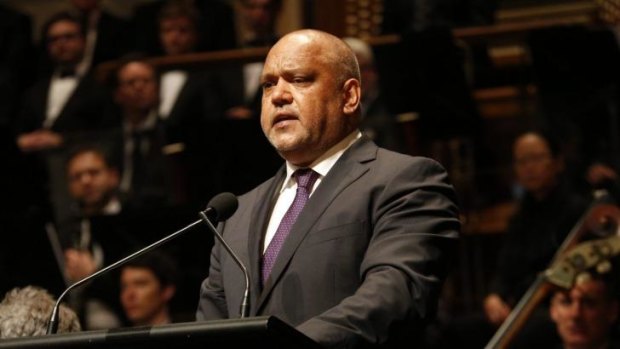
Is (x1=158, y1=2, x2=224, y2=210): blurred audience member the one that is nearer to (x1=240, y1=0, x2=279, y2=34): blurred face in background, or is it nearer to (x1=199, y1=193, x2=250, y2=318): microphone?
(x1=240, y1=0, x2=279, y2=34): blurred face in background

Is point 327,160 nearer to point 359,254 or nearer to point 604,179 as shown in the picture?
point 359,254

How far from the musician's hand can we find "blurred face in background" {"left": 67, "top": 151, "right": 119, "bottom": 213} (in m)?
2.19

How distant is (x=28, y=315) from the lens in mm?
3344

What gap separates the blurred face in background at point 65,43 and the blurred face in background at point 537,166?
3145 millimetres

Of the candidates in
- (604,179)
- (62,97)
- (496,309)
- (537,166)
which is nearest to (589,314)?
(496,309)

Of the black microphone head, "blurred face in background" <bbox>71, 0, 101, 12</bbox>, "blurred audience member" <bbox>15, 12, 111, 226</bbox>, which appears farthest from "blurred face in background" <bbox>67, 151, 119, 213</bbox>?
the black microphone head

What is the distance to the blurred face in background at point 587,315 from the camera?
5645 millimetres

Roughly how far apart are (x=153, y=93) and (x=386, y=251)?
4.78 metres

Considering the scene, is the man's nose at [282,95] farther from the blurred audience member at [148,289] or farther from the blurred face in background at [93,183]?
the blurred face in background at [93,183]

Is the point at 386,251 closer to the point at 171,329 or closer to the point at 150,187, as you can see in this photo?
the point at 171,329

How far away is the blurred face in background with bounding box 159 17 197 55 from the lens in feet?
27.1

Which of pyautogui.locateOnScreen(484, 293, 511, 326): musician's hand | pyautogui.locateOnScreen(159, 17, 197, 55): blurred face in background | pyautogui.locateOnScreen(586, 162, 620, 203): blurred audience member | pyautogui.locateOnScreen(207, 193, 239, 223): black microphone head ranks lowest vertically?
pyautogui.locateOnScreen(484, 293, 511, 326): musician's hand

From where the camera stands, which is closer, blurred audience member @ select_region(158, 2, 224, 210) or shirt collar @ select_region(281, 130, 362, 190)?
shirt collar @ select_region(281, 130, 362, 190)

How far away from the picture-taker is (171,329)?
268cm
